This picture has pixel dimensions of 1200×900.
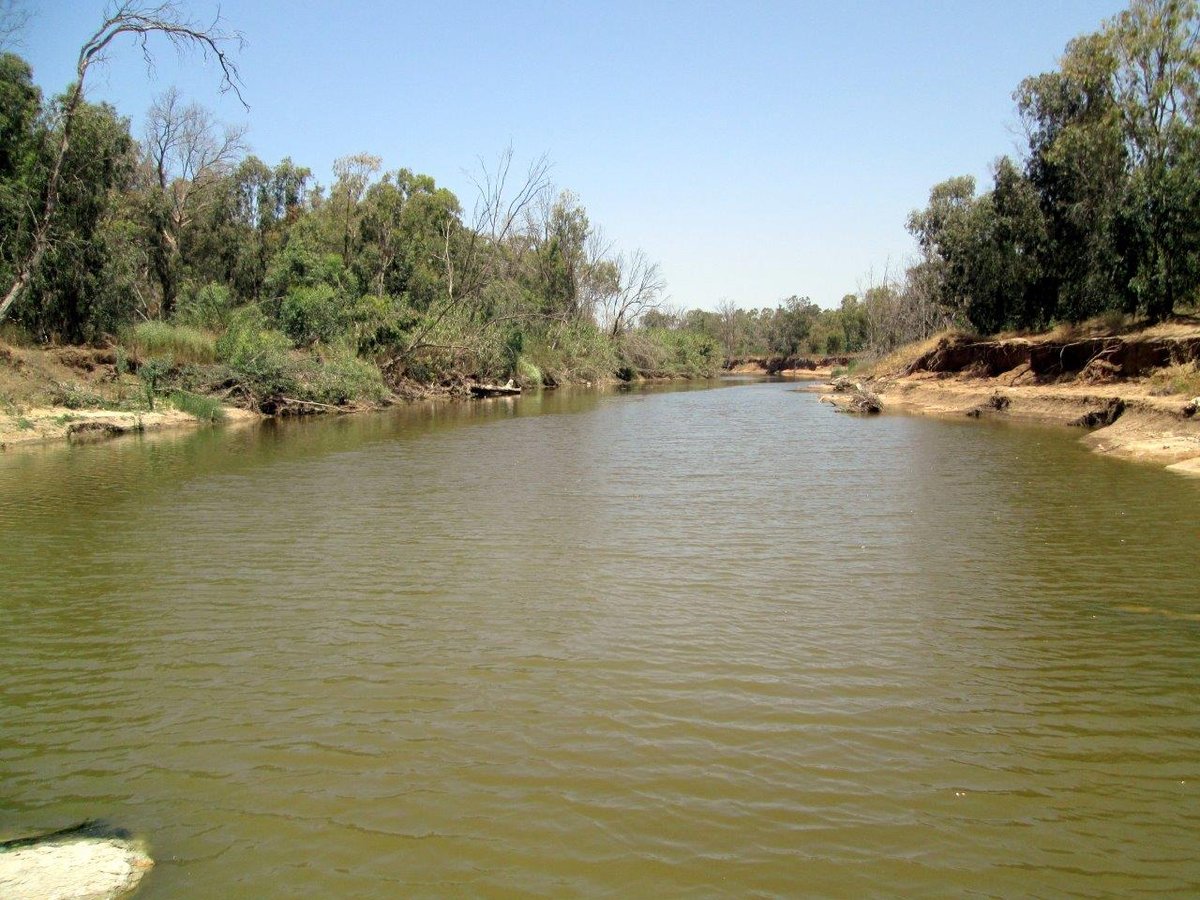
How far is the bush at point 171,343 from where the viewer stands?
86.6ft

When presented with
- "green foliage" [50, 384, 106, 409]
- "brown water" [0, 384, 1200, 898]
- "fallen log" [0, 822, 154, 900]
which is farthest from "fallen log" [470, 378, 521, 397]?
"fallen log" [0, 822, 154, 900]

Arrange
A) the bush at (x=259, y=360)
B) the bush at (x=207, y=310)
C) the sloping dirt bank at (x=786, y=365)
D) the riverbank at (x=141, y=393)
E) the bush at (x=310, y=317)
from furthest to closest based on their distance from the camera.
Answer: the sloping dirt bank at (x=786, y=365), the bush at (x=310, y=317), the bush at (x=207, y=310), the bush at (x=259, y=360), the riverbank at (x=141, y=393)

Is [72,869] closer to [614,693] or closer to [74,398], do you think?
[614,693]

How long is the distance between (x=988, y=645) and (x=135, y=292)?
3256 centimetres

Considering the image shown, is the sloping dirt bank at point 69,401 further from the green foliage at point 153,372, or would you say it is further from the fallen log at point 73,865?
the fallen log at point 73,865

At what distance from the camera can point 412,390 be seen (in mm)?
37031

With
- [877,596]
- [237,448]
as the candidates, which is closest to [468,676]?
[877,596]

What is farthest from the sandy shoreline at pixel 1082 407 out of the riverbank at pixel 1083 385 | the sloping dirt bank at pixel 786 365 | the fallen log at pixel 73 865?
the sloping dirt bank at pixel 786 365

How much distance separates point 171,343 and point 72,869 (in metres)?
26.6

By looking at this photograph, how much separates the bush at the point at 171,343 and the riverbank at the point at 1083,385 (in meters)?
24.4

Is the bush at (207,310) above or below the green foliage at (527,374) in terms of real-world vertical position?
above

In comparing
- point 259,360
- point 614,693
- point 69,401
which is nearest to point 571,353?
point 259,360

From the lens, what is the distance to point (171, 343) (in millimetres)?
26953

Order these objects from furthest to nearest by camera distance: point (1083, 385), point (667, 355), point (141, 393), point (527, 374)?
1. point (667, 355)
2. point (527, 374)
3. point (1083, 385)
4. point (141, 393)
